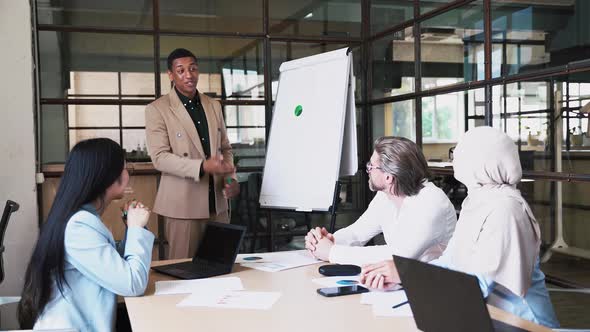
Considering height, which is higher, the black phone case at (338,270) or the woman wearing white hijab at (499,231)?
the woman wearing white hijab at (499,231)

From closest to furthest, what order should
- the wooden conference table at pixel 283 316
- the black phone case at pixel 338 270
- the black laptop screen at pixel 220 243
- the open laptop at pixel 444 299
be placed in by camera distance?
1. the open laptop at pixel 444 299
2. the wooden conference table at pixel 283 316
3. the black phone case at pixel 338 270
4. the black laptop screen at pixel 220 243

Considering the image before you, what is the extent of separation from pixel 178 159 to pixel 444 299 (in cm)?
230

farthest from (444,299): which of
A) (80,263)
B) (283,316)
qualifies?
(80,263)

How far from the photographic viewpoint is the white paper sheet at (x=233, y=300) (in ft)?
5.98

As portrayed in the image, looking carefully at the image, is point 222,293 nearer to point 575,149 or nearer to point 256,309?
point 256,309

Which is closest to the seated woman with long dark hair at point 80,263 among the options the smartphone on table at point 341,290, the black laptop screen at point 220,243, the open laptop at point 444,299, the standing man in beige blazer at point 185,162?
the black laptop screen at point 220,243

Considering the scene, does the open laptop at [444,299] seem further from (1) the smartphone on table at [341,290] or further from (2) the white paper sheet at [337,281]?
(2) the white paper sheet at [337,281]

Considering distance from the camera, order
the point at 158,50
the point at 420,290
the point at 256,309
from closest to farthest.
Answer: the point at 420,290
the point at 256,309
the point at 158,50

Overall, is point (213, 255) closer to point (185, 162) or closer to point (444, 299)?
point (185, 162)

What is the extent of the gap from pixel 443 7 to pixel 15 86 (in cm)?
250

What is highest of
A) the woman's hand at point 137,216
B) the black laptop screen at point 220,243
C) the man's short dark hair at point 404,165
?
the man's short dark hair at point 404,165

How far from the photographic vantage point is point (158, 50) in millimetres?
4008

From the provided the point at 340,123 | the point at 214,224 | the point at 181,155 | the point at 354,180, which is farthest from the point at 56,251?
the point at 354,180

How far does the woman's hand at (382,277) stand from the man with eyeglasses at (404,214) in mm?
351
